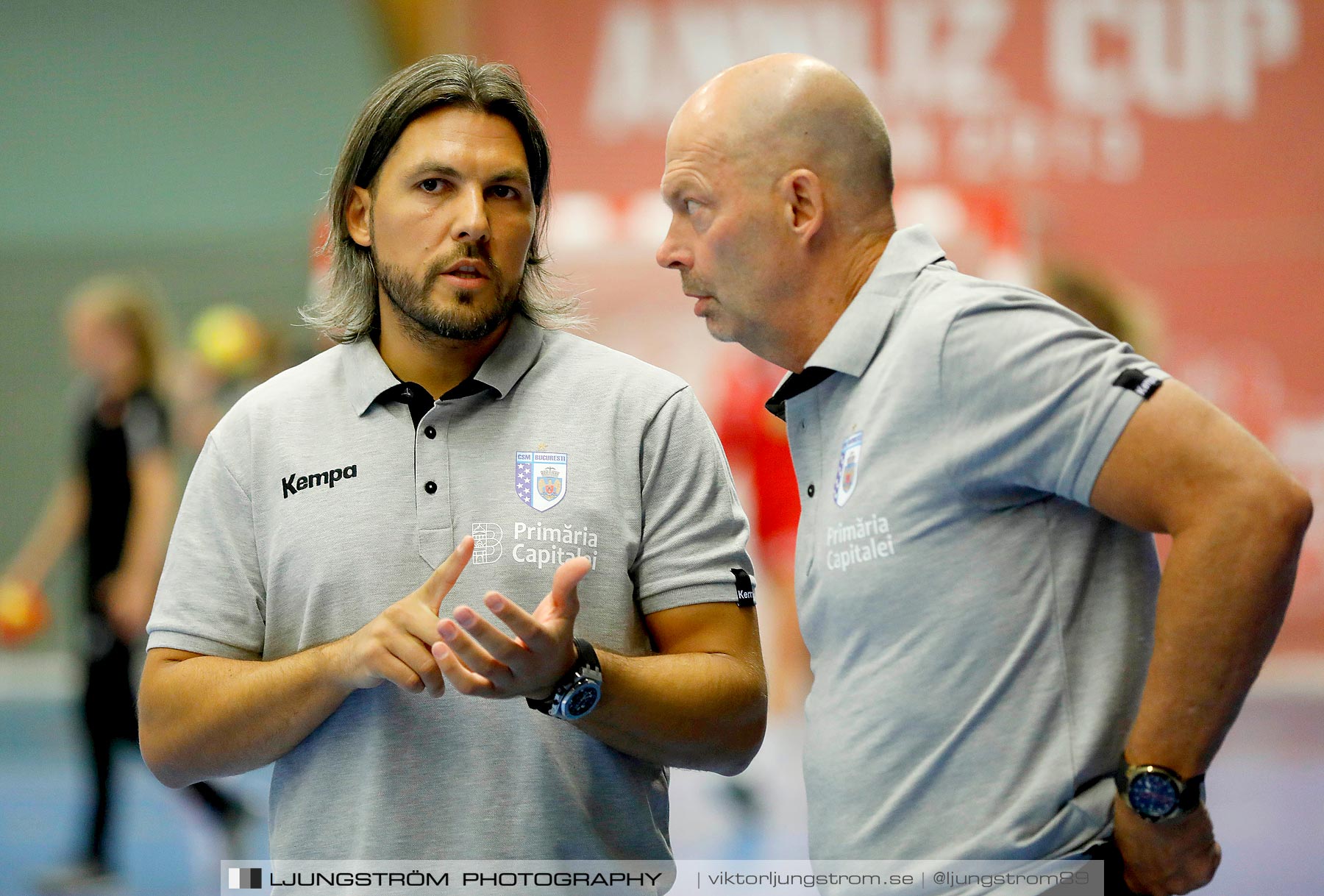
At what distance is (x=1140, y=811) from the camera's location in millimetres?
1688

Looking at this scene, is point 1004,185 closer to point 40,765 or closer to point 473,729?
point 40,765

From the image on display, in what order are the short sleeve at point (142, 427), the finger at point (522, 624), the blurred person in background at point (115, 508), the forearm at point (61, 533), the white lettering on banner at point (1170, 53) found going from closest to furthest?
the finger at point (522, 624) < the blurred person in background at point (115, 508) < the short sleeve at point (142, 427) < the forearm at point (61, 533) < the white lettering on banner at point (1170, 53)

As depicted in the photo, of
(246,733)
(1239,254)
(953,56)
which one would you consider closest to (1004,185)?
(953,56)

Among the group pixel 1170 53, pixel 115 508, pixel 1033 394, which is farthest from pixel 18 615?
pixel 1170 53

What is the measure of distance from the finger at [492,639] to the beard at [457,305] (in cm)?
59

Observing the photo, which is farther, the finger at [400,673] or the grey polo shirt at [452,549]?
the grey polo shirt at [452,549]

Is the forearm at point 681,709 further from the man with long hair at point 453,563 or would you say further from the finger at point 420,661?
the finger at point 420,661

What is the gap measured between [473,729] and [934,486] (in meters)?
0.77

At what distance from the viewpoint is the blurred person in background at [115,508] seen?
18.0ft

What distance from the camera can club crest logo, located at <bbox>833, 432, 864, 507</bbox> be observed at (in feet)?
6.19

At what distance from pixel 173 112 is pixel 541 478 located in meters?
10.7

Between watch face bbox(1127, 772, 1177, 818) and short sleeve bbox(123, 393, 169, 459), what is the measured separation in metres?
4.81

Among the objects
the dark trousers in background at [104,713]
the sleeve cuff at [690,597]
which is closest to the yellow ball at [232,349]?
the dark trousers in background at [104,713]

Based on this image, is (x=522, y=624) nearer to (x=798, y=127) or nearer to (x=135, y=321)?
(x=798, y=127)
